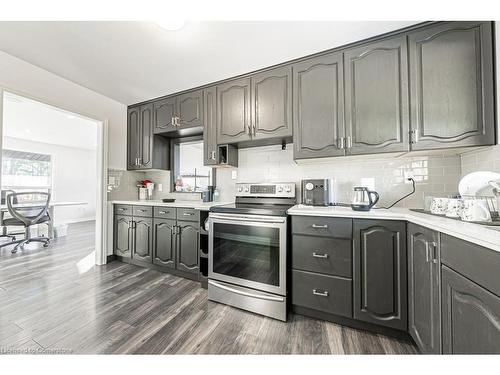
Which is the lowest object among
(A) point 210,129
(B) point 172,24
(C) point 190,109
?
(A) point 210,129

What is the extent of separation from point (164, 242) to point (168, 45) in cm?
201

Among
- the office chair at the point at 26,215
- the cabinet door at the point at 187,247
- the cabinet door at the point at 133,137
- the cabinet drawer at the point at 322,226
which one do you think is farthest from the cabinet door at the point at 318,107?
the office chair at the point at 26,215

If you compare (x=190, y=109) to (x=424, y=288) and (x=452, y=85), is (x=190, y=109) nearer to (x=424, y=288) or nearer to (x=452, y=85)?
(x=452, y=85)

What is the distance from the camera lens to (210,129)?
2.35 metres

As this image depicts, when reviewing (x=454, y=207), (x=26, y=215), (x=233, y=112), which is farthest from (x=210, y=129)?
(x=26, y=215)

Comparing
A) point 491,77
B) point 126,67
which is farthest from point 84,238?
point 491,77

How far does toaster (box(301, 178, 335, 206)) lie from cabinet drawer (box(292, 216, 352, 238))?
1.29ft

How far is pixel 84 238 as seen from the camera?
4.21 meters

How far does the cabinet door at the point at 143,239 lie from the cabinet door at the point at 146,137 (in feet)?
2.55

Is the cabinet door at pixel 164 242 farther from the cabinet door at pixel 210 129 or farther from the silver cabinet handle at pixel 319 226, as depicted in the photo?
the silver cabinet handle at pixel 319 226

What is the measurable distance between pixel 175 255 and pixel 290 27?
8.01 feet

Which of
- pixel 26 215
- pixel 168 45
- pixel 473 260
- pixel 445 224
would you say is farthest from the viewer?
pixel 26 215
